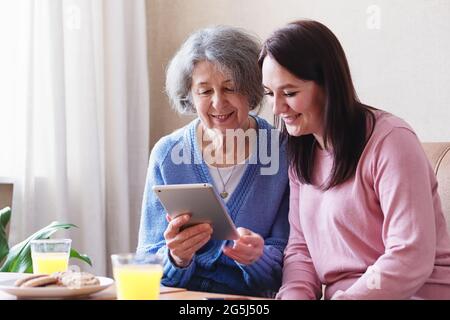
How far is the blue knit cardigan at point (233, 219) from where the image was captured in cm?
182

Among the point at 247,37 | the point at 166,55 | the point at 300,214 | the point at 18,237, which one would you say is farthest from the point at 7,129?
the point at 300,214

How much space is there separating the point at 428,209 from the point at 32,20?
1.69m

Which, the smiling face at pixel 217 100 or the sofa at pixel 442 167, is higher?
the smiling face at pixel 217 100

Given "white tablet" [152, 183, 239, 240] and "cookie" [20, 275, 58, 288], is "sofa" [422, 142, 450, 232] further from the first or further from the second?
"cookie" [20, 275, 58, 288]

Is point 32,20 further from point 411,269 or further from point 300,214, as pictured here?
point 411,269

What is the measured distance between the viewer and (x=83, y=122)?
2773 mm

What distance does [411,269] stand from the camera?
142 centimetres

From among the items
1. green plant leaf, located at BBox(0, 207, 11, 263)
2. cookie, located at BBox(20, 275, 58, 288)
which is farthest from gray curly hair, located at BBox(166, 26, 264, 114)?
cookie, located at BBox(20, 275, 58, 288)

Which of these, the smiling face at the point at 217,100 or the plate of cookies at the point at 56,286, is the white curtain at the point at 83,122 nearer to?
the smiling face at the point at 217,100

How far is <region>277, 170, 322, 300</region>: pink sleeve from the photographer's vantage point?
163 centimetres

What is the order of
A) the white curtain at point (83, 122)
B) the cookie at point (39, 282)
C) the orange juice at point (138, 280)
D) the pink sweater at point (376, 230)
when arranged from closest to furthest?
the orange juice at point (138, 280) < the cookie at point (39, 282) < the pink sweater at point (376, 230) < the white curtain at point (83, 122)

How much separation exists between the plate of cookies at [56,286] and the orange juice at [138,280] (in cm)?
12

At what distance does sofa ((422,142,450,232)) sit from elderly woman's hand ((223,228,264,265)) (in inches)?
17.6

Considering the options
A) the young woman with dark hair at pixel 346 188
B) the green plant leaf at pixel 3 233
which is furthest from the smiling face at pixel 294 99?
the green plant leaf at pixel 3 233
